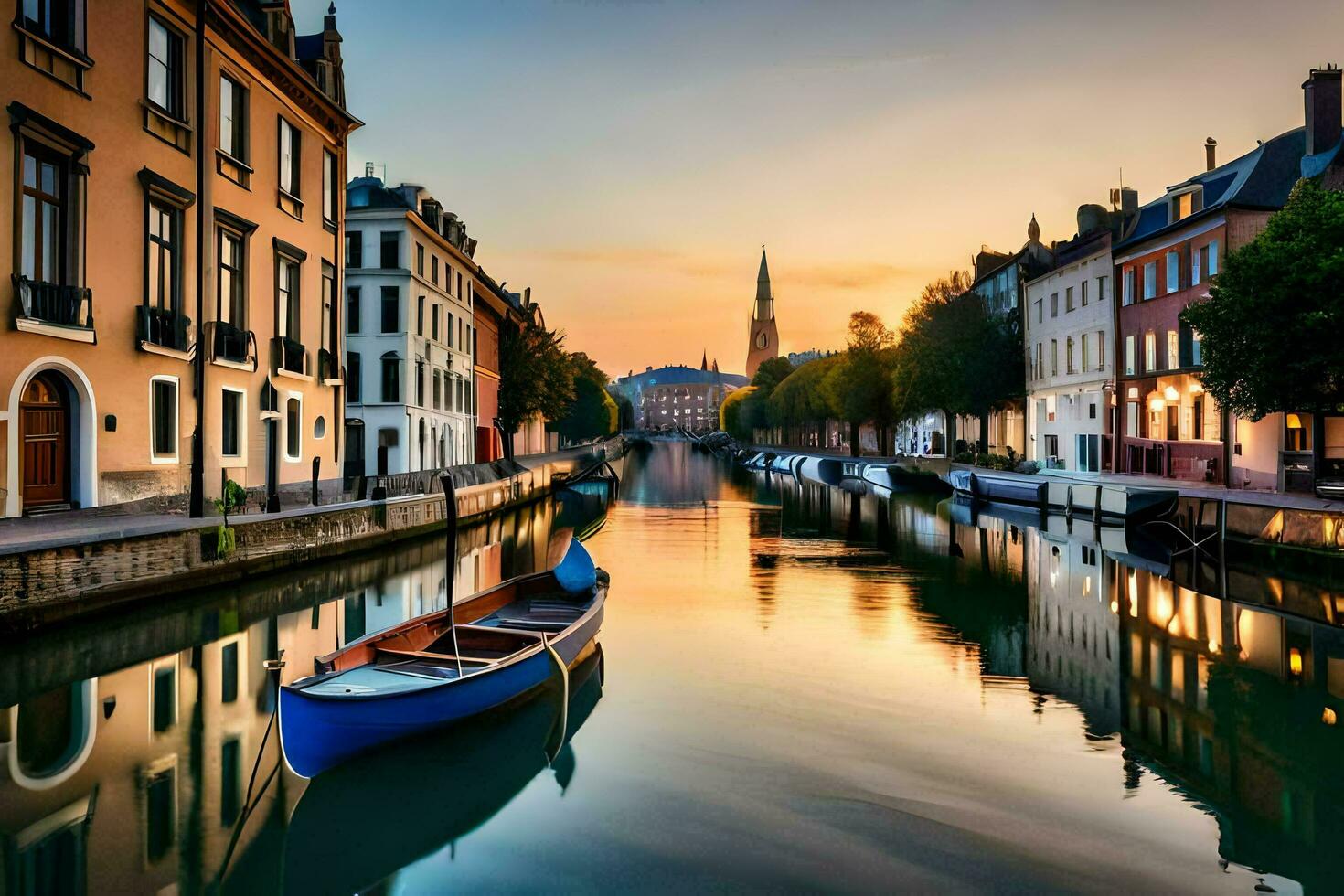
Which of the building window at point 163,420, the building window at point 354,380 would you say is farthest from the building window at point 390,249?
the building window at point 163,420

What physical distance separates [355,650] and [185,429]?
14.1 m

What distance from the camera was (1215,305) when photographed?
89.7 feet

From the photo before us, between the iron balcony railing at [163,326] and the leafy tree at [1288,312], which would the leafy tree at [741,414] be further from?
the iron balcony railing at [163,326]

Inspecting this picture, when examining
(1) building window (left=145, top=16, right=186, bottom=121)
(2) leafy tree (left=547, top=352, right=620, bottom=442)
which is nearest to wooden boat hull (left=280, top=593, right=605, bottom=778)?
(1) building window (left=145, top=16, right=186, bottom=121)

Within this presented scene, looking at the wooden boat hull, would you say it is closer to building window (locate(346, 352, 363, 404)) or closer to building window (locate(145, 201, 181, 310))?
building window (locate(145, 201, 181, 310))

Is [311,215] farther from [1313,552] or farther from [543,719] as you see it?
[1313,552]

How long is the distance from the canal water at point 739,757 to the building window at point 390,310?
23444 mm

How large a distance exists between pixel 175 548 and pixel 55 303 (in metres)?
5.22

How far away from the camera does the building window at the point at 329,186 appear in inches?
1227

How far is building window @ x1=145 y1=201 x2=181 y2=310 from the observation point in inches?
835

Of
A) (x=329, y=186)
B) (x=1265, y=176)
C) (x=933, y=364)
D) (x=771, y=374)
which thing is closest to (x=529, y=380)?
(x=933, y=364)

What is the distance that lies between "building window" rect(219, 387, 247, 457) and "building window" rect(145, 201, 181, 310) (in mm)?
3111

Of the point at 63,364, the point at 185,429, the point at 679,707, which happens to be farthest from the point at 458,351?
the point at 679,707

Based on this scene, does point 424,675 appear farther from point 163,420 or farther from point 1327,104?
point 1327,104
